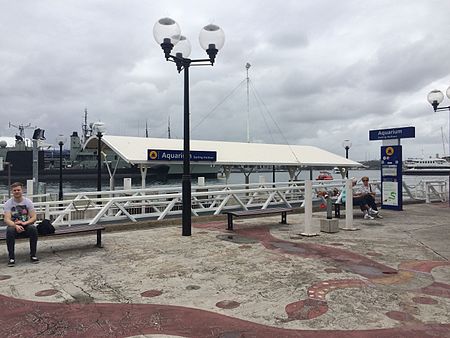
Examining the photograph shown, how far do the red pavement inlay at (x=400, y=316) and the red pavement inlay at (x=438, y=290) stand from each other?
34.6 inches

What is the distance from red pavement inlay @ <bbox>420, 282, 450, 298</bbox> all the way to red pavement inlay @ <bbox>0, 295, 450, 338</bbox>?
1.03 metres

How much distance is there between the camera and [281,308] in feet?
13.2

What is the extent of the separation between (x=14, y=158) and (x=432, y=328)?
71.0 meters

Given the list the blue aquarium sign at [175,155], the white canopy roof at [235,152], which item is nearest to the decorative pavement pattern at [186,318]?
the blue aquarium sign at [175,155]

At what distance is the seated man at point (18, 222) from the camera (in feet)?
19.2

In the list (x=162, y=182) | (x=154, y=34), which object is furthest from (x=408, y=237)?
(x=162, y=182)

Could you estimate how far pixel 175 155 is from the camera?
1447 cm

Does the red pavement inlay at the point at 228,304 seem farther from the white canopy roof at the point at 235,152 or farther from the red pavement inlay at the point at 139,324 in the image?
the white canopy roof at the point at 235,152

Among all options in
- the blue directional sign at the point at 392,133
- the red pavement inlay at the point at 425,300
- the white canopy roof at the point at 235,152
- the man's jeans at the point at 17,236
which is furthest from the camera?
the white canopy roof at the point at 235,152

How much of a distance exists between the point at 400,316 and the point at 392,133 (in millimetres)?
10396

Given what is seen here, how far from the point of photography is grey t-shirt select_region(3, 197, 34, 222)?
20.0 ft

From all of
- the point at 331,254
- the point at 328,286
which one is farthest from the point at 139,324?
the point at 331,254

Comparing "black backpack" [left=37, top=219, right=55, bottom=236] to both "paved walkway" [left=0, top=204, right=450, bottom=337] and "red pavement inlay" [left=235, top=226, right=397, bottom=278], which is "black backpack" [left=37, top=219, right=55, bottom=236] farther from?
"red pavement inlay" [left=235, top=226, right=397, bottom=278]

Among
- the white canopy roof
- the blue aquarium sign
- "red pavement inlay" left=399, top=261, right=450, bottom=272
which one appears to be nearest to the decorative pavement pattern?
"red pavement inlay" left=399, top=261, right=450, bottom=272
